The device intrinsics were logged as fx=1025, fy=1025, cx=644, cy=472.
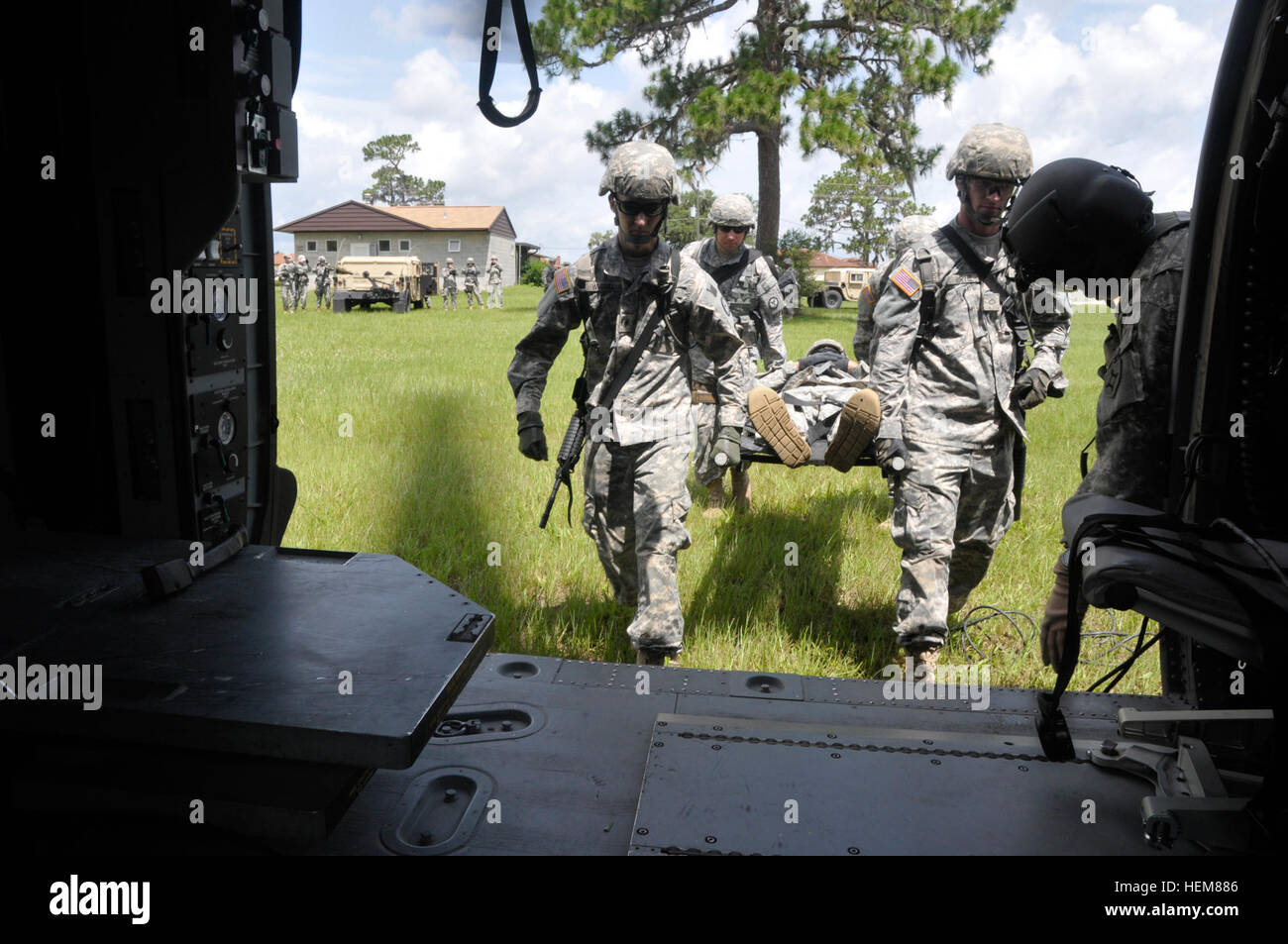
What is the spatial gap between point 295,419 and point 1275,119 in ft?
25.6

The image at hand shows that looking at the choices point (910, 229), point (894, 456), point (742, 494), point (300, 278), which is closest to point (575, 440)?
point (894, 456)

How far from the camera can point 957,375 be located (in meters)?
4.28

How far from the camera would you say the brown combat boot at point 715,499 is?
6.37 m

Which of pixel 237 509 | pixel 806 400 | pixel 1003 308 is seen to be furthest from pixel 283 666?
pixel 806 400

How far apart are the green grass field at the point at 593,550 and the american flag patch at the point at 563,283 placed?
144cm

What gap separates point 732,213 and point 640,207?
327cm

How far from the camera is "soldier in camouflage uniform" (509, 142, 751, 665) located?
3928mm

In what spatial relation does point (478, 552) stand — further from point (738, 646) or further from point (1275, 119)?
point (1275, 119)

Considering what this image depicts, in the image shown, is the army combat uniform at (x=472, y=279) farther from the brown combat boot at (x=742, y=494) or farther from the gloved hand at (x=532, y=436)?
the gloved hand at (x=532, y=436)

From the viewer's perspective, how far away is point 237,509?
2498 mm

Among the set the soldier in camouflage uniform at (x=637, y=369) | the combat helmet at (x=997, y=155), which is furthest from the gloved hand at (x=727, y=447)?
the combat helmet at (x=997, y=155)

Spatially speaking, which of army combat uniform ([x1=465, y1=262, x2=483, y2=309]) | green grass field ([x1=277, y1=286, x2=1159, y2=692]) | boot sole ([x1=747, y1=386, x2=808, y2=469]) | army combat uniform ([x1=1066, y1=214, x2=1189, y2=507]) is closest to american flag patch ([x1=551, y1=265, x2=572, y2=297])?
boot sole ([x1=747, y1=386, x2=808, y2=469])

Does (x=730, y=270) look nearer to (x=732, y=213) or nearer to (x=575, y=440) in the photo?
(x=732, y=213)
